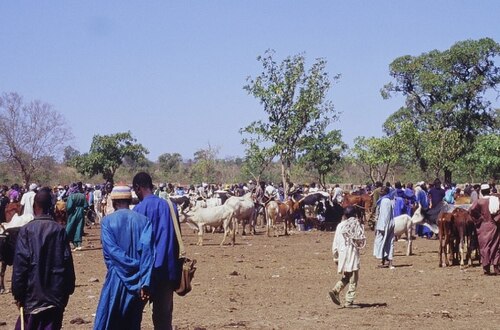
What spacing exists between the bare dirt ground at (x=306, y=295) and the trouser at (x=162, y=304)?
293 centimetres

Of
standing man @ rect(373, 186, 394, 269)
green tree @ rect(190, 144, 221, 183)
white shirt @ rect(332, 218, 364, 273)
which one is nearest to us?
white shirt @ rect(332, 218, 364, 273)

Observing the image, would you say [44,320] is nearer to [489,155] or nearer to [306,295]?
[306,295]

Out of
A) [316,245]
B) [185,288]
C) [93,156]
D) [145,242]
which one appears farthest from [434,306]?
[93,156]

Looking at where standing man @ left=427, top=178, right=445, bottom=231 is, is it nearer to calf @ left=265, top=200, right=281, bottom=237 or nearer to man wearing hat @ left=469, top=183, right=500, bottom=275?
calf @ left=265, top=200, right=281, bottom=237

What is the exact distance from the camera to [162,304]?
7395mm

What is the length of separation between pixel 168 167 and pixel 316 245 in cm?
5957

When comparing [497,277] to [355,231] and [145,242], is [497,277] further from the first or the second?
[145,242]

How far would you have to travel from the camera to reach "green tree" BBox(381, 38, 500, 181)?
5078 centimetres

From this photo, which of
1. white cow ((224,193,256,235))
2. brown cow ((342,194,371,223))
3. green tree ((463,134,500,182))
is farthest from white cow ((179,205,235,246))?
green tree ((463,134,500,182))

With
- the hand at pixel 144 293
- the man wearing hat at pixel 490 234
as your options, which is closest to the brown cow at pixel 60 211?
the man wearing hat at pixel 490 234

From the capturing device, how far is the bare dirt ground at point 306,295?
35.3ft

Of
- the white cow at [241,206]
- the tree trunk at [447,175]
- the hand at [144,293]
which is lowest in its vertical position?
the hand at [144,293]

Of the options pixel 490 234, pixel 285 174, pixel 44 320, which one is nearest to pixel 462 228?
pixel 490 234

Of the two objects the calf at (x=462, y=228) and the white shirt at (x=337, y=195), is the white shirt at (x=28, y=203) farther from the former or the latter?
the white shirt at (x=337, y=195)
